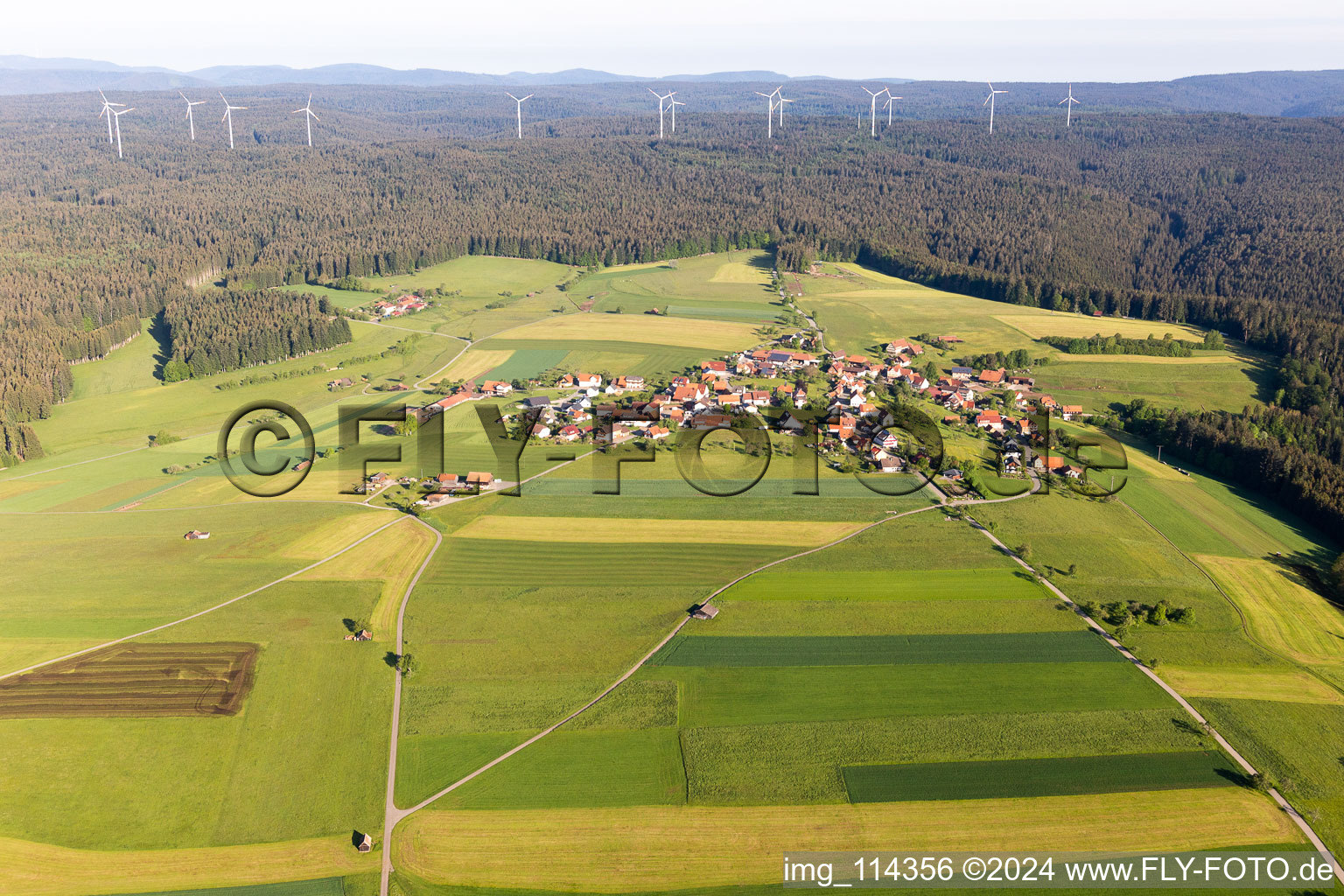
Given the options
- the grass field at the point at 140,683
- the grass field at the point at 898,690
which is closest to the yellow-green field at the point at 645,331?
the grass field at the point at 898,690

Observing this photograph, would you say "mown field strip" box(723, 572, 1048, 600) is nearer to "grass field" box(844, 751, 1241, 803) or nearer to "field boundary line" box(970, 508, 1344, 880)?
"field boundary line" box(970, 508, 1344, 880)

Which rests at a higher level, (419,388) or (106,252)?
(106,252)

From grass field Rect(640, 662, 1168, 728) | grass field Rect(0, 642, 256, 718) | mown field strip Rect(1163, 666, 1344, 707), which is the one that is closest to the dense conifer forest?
mown field strip Rect(1163, 666, 1344, 707)

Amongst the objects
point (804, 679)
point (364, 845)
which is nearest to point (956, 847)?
point (804, 679)

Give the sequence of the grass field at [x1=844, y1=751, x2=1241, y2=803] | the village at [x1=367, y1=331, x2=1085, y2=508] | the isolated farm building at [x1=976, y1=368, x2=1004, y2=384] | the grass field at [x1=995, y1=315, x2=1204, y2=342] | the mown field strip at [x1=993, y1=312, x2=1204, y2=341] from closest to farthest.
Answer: the grass field at [x1=844, y1=751, x2=1241, y2=803] < the village at [x1=367, y1=331, x2=1085, y2=508] < the isolated farm building at [x1=976, y1=368, x2=1004, y2=384] < the grass field at [x1=995, y1=315, x2=1204, y2=342] < the mown field strip at [x1=993, y1=312, x2=1204, y2=341]

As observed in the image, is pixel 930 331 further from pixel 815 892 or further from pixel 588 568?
pixel 815 892

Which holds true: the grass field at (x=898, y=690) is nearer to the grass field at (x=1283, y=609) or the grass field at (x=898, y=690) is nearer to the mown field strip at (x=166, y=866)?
the grass field at (x=1283, y=609)

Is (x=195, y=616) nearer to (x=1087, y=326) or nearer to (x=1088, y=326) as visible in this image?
(x=1087, y=326)

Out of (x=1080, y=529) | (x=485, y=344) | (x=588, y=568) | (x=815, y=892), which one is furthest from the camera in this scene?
(x=485, y=344)
